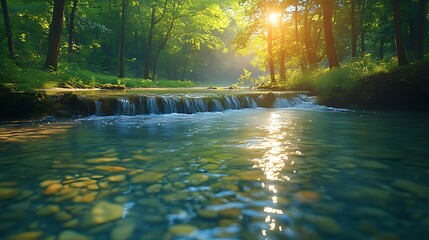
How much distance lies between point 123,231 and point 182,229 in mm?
500

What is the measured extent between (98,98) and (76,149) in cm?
619

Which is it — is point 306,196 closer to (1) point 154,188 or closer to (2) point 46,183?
(1) point 154,188

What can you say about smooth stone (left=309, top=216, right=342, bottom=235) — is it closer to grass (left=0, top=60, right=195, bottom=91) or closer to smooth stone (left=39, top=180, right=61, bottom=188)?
smooth stone (left=39, top=180, right=61, bottom=188)

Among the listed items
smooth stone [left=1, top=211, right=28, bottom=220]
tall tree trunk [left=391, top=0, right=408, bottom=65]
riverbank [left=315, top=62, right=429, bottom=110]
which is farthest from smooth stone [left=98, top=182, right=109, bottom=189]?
tall tree trunk [left=391, top=0, right=408, bottom=65]

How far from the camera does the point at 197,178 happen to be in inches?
155

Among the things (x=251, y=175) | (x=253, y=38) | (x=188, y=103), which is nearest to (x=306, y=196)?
(x=251, y=175)

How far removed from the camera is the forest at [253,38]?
578 inches

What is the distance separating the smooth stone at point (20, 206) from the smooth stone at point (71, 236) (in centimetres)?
77

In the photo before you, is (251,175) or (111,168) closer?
(251,175)

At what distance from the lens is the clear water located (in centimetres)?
259

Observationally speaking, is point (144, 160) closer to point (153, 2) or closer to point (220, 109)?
point (220, 109)

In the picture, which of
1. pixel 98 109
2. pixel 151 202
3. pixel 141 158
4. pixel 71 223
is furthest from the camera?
pixel 98 109

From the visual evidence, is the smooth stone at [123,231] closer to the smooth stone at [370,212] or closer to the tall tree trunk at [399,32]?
the smooth stone at [370,212]

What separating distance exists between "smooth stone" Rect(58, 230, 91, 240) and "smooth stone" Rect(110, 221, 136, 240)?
7.9 inches
